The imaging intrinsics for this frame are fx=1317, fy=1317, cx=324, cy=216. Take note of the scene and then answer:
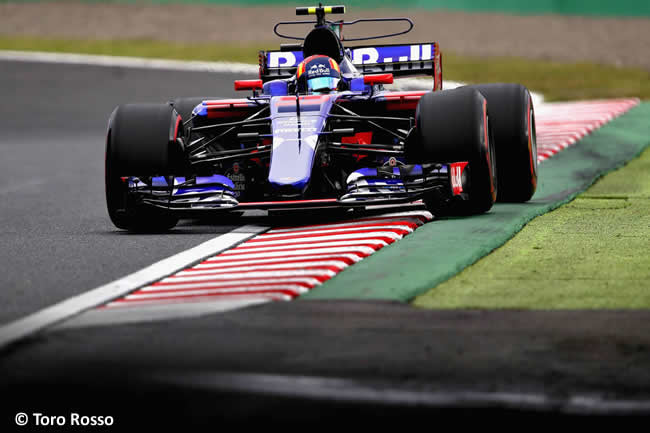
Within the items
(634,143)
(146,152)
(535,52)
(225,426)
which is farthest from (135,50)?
(225,426)

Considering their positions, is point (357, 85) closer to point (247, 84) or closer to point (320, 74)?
point (320, 74)

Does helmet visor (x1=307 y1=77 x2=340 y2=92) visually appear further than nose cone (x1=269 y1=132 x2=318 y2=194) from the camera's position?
Yes

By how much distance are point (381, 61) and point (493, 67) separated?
685 inches

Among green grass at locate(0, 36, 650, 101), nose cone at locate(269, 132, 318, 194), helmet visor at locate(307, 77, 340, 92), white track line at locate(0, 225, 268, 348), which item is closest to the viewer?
white track line at locate(0, 225, 268, 348)

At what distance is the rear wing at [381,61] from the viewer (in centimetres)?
1227

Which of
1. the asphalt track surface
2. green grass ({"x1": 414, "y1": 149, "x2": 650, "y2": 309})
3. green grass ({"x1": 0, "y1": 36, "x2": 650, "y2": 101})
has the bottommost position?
green grass ({"x1": 0, "y1": 36, "x2": 650, "y2": 101})

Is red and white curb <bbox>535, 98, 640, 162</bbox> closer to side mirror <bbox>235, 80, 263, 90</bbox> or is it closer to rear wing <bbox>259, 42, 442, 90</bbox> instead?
rear wing <bbox>259, 42, 442, 90</bbox>

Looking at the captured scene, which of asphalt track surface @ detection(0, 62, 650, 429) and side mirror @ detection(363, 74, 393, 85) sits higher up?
side mirror @ detection(363, 74, 393, 85)

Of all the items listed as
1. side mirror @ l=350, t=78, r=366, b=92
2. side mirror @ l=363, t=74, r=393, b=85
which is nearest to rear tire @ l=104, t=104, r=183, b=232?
side mirror @ l=350, t=78, r=366, b=92

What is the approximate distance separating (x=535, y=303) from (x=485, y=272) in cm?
101

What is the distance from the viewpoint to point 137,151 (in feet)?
32.7

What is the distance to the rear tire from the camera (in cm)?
996

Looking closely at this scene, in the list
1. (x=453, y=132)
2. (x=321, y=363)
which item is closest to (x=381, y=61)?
(x=453, y=132)

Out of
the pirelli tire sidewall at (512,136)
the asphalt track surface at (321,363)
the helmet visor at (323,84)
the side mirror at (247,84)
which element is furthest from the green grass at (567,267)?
the side mirror at (247,84)
